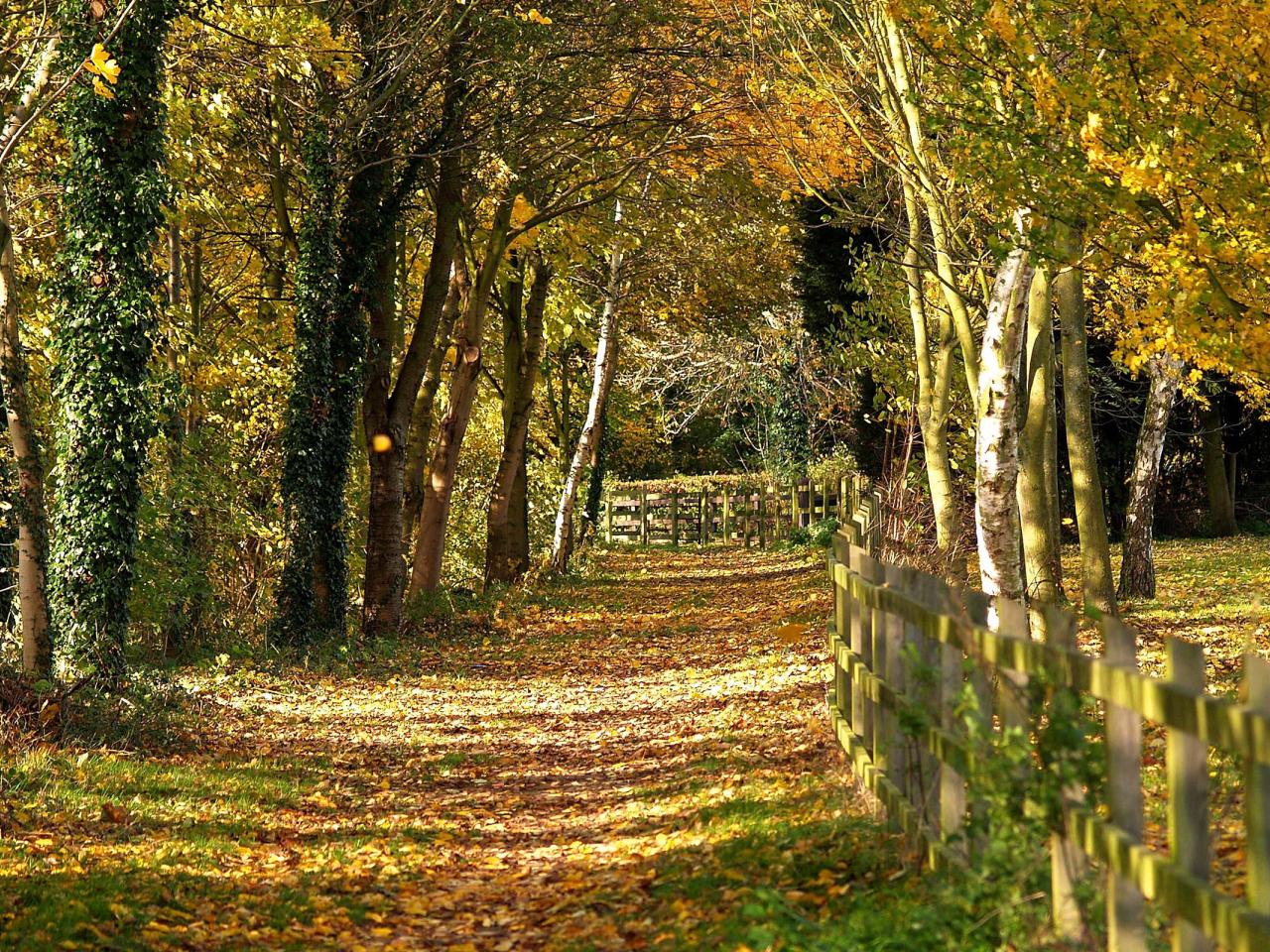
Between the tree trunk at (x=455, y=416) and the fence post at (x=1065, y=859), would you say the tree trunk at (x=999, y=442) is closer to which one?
the fence post at (x=1065, y=859)

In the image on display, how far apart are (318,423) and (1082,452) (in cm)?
939

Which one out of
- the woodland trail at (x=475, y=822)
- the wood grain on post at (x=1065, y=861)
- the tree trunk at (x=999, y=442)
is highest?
the tree trunk at (x=999, y=442)

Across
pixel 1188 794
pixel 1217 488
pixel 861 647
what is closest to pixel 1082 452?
pixel 861 647

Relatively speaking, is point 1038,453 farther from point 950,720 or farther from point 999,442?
point 950,720

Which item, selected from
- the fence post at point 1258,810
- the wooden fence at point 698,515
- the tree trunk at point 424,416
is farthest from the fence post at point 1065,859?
the wooden fence at point 698,515

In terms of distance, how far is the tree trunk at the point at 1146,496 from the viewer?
21.5m

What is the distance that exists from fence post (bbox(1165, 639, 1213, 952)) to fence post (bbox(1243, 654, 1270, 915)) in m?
0.25

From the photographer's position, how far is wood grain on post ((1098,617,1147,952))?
3861 millimetres

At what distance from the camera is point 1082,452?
1684cm

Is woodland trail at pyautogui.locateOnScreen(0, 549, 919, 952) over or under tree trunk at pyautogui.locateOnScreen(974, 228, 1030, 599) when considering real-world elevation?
under

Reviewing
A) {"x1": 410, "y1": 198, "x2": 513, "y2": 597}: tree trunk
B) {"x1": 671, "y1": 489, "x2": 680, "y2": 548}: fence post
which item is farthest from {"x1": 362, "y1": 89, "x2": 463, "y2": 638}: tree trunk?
{"x1": 671, "y1": 489, "x2": 680, "y2": 548}: fence post

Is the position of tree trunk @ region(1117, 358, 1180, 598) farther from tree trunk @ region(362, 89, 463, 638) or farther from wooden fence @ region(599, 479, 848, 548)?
wooden fence @ region(599, 479, 848, 548)

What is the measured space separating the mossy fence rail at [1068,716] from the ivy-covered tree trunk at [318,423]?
1140cm

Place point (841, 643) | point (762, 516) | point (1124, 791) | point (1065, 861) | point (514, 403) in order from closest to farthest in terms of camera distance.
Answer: point (1124, 791)
point (1065, 861)
point (841, 643)
point (514, 403)
point (762, 516)
